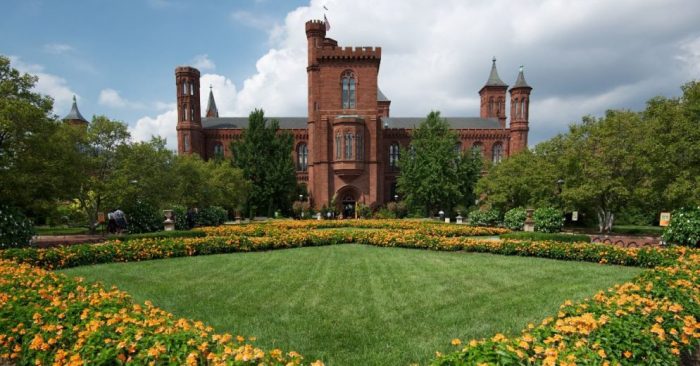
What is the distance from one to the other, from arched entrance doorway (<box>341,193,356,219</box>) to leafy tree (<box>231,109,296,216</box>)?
5949mm

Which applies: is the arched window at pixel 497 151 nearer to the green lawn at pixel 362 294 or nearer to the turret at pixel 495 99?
the turret at pixel 495 99

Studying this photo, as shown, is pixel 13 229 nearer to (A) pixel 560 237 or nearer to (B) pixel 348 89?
(A) pixel 560 237

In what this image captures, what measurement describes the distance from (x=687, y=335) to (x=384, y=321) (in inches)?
146

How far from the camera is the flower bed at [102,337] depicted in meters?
3.13

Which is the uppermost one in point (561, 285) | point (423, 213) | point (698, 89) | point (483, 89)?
point (483, 89)

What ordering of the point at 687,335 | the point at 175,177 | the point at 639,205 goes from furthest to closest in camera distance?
1. the point at 175,177
2. the point at 639,205
3. the point at 687,335

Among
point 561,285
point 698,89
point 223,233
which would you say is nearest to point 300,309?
point 561,285

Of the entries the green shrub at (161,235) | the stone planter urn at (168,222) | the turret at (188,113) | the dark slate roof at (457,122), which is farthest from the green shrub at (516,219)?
the turret at (188,113)

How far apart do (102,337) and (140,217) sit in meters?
17.3

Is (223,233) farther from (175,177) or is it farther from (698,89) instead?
(698,89)

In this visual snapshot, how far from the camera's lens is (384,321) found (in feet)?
19.0

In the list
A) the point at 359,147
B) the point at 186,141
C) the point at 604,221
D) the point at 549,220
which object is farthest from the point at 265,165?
the point at 604,221

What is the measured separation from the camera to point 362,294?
7.36m

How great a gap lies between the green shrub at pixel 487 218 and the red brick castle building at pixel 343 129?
12.1m
